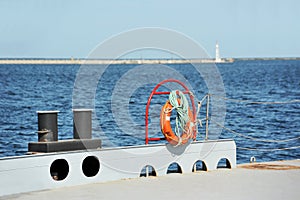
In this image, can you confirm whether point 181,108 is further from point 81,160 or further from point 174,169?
point 174,169

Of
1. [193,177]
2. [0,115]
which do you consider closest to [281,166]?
[193,177]

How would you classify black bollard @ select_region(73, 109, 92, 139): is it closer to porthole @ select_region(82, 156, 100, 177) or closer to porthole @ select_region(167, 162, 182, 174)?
porthole @ select_region(82, 156, 100, 177)

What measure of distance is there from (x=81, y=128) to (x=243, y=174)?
8.46 feet

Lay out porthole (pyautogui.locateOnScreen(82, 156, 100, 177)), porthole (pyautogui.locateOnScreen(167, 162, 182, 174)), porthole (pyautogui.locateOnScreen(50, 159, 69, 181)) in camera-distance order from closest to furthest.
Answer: porthole (pyautogui.locateOnScreen(50, 159, 69, 181))
porthole (pyautogui.locateOnScreen(82, 156, 100, 177))
porthole (pyautogui.locateOnScreen(167, 162, 182, 174))

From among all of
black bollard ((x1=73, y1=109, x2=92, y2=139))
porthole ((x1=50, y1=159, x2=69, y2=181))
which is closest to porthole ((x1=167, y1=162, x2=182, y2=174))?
black bollard ((x1=73, y1=109, x2=92, y2=139))

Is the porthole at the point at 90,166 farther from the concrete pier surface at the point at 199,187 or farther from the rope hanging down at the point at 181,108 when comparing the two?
the rope hanging down at the point at 181,108

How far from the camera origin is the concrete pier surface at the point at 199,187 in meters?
9.49

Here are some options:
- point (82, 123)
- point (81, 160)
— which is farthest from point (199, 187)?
point (82, 123)

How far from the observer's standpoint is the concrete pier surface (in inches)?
374

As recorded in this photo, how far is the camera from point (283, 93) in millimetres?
54000

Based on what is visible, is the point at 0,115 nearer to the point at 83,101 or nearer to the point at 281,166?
the point at 83,101

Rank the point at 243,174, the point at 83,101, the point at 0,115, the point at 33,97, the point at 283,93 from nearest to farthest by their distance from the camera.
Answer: the point at 243,174 < the point at 0,115 < the point at 83,101 < the point at 33,97 < the point at 283,93

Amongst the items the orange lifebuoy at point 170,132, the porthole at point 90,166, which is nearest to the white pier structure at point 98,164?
the porthole at point 90,166
